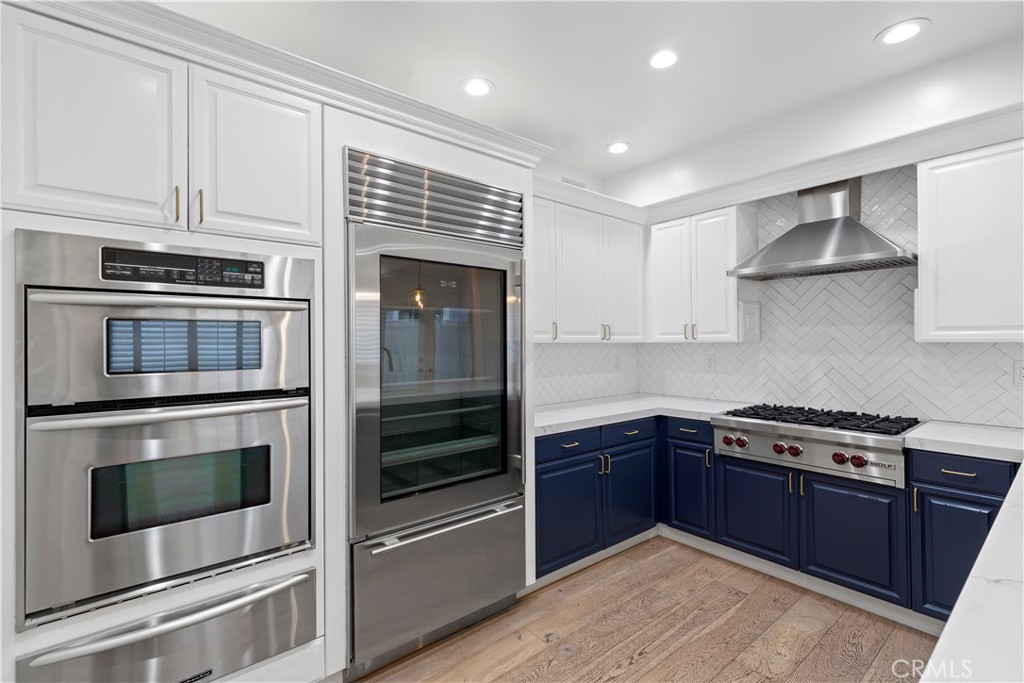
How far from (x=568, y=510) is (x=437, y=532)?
957 millimetres

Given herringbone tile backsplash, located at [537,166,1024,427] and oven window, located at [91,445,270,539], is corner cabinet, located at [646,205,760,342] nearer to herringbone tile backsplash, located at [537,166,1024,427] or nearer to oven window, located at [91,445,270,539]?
herringbone tile backsplash, located at [537,166,1024,427]

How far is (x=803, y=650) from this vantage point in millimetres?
2287

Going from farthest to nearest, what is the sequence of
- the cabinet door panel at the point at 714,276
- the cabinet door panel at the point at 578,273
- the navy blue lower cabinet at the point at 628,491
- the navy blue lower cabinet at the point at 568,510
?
the cabinet door panel at the point at 714,276
the cabinet door panel at the point at 578,273
the navy blue lower cabinet at the point at 628,491
the navy blue lower cabinet at the point at 568,510

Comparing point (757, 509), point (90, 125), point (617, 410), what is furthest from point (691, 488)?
point (90, 125)

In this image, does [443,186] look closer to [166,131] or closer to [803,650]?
[166,131]

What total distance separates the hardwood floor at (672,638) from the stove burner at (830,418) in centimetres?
97

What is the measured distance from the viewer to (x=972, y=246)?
247cm

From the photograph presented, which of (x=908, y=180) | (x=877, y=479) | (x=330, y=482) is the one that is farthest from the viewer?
(x=908, y=180)

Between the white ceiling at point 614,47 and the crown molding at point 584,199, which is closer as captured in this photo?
the white ceiling at point 614,47

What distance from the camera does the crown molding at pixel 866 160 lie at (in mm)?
2410

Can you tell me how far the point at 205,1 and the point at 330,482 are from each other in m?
2.06

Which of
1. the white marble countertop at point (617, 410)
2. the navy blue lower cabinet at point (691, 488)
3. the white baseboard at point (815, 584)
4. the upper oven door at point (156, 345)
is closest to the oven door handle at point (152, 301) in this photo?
the upper oven door at point (156, 345)

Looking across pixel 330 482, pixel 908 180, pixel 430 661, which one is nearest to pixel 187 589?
pixel 330 482

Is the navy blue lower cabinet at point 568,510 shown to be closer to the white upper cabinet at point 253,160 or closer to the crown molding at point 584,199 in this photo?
the crown molding at point 584,199
